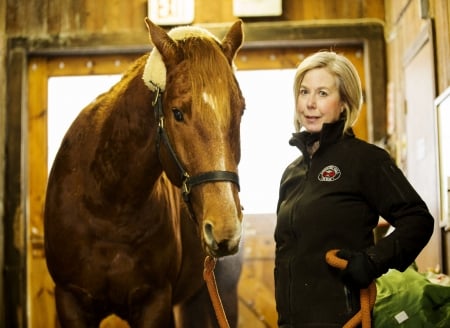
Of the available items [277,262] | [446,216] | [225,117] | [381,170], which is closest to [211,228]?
[277,262]

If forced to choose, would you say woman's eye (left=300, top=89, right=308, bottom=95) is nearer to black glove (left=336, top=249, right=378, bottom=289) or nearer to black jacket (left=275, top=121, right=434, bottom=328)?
black jacket (left=275, top=121, right=434, bottom=328)

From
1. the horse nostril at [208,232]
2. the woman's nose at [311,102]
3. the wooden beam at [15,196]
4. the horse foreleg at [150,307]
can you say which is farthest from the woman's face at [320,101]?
the wooden beam at [15,196]

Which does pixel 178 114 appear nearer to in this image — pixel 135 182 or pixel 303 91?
pixel 303 91

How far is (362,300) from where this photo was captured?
5.87ft

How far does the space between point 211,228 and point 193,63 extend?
1.90ft

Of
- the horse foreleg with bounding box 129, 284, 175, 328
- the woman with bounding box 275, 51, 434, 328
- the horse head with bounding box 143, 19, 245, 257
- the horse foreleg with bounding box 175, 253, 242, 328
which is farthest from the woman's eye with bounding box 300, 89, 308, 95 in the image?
the horse foreleg with bounding box 175, 253, 242, 328

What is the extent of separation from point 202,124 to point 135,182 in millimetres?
651

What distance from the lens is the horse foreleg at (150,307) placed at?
2.86 meters

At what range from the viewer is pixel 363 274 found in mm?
1747

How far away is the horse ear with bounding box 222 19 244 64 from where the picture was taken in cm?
251

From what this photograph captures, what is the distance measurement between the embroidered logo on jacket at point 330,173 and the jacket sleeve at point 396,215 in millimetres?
74

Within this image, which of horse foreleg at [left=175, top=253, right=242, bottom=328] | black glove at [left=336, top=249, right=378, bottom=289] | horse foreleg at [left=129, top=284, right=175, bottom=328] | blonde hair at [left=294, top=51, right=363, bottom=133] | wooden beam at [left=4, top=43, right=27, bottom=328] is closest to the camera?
black glove at [left=336, top=249, right=378, bottom=289]

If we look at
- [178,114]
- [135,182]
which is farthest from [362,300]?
[135,182]

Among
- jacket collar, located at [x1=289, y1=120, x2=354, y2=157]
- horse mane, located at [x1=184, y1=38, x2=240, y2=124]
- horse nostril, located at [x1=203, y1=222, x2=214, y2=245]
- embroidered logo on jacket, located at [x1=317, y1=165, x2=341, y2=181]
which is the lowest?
horse nostril, located at [x1=203, y1=222, x2=214, y2=245]
